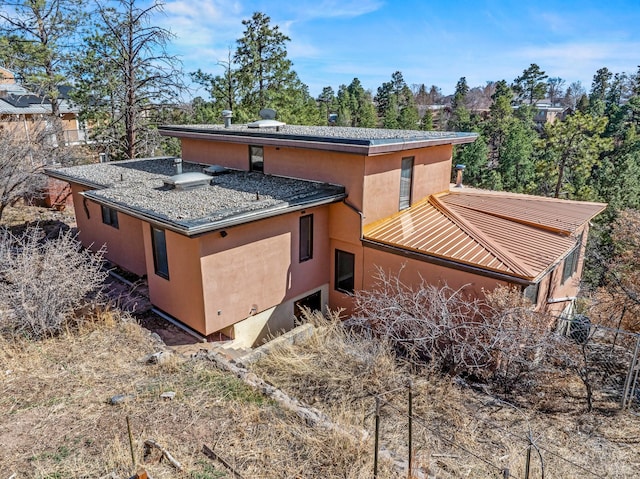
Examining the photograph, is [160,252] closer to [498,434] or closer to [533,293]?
[498,434]

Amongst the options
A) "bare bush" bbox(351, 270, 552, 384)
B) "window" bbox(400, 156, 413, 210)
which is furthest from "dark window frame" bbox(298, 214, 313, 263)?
"window" bbox(400, 156, 413, 210)

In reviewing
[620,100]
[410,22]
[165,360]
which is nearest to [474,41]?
[410,22]

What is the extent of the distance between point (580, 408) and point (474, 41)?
1755 cm

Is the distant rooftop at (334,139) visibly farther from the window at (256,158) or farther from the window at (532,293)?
the window at (532,293)

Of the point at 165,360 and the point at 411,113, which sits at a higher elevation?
the point at 411,113

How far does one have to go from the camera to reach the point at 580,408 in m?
7.57

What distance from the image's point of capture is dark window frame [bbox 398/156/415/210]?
12.2 m

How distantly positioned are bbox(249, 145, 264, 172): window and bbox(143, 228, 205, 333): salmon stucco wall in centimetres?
448

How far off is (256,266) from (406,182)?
17.4 ft

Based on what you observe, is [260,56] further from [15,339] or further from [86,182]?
[15,339]

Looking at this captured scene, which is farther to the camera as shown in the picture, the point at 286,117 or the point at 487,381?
the point at 286,117

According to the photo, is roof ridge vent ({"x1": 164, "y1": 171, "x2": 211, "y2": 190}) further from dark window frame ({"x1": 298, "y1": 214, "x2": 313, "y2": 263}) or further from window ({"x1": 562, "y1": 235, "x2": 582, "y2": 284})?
window ({"x1": 562, "y1": 235, "x2": 582, "y2": 284})

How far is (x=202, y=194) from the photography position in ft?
36.6

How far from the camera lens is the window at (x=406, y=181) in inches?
480
